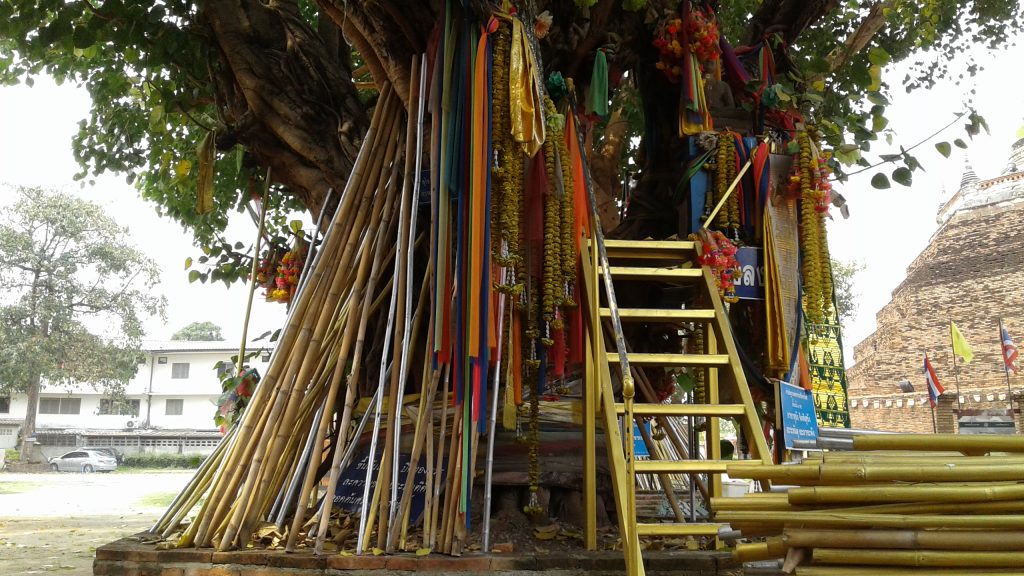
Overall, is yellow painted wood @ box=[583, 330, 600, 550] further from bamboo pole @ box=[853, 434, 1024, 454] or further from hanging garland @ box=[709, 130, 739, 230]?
bamboo pole @ box=[853, 434, 1024, 454]

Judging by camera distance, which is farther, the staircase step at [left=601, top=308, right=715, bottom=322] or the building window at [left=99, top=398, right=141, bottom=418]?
the building window at [left=99, top=398, right=141, bottom=418]

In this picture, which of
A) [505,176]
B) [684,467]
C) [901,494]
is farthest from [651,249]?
[901,494]

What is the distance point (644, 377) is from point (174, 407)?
28.6 m

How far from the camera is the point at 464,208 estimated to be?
3551 millimetres

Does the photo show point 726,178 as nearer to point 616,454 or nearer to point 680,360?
point 680,360

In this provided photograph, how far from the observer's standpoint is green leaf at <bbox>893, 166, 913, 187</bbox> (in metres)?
4.50

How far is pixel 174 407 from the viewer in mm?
29812

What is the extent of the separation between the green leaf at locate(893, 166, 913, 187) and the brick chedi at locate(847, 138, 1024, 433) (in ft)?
56.1

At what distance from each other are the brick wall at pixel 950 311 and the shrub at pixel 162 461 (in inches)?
770

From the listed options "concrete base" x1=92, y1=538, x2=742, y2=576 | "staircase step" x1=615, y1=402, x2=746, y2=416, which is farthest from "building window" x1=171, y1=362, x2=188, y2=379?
"staircase step" x1=615, y1=402, x2=746, y2=416

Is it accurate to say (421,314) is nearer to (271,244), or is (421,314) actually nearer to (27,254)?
(271,244)

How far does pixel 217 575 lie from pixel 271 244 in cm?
278

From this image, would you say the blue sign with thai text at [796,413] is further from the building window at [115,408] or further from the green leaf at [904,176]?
the building window at [115,408]

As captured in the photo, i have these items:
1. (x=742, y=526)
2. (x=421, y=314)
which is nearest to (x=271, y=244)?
(x=421, y=314)
